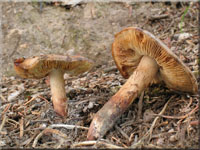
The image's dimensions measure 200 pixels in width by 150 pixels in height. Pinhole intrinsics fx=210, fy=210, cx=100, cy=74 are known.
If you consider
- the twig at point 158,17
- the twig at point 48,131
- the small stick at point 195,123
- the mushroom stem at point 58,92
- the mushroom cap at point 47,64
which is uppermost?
the twig at point 158,17

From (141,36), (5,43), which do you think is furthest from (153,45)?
(5,43)

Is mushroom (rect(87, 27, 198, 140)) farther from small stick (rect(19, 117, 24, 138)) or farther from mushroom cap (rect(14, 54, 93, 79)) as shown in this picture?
small stick (rect(19, 117, 24, 138))

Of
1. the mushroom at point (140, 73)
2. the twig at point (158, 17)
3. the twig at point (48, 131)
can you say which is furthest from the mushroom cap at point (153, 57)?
the twig at point (158, 17)

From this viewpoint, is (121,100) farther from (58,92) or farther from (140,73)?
(58,92)

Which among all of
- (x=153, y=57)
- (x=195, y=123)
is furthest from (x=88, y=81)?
(x=195, y=123)

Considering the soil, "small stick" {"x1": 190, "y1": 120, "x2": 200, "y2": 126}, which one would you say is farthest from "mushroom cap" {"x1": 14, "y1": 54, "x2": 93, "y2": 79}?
"small stick" {"x1": 190, "y1": 120, "x2": 200, "y2": 126}

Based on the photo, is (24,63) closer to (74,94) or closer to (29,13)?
(74,94)

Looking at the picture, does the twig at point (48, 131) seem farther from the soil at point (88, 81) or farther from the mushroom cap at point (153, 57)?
the mushroom cap at point (153, 57)
